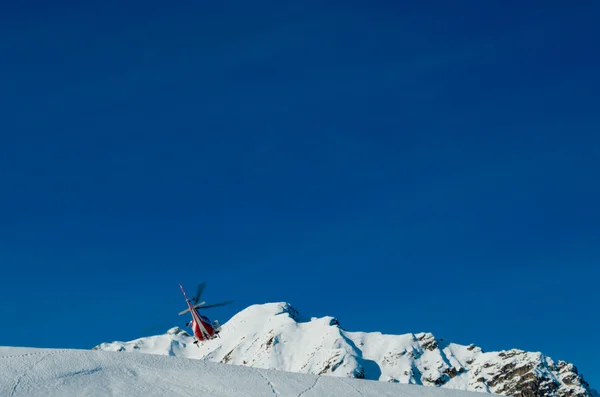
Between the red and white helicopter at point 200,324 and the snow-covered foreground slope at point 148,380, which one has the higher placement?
the red and white helicopter at point 200,324

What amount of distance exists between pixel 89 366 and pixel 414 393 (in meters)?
13.5

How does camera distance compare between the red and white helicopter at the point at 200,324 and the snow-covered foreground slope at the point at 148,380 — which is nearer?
the snow-covered foreground slope at the point at 148,380

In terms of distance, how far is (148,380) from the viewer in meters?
27.1

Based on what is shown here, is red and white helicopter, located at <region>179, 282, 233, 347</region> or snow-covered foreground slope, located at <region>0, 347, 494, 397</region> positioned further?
red and white helicopter, located at <region>179, 282, 233, 347</region>

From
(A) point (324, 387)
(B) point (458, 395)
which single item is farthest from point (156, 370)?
(B) point (458, 395)

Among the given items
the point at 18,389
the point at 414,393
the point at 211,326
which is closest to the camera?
the point at 18,389

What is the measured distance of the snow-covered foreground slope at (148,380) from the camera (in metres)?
25.4

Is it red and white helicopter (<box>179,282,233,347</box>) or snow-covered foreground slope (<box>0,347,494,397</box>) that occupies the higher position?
red and white helicopter (<box>179,282,233,347</box>)

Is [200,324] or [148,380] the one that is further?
[200,324]

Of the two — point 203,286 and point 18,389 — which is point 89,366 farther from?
point 203,286

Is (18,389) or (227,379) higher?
(227,379)

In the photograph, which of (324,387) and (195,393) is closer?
(195,393)

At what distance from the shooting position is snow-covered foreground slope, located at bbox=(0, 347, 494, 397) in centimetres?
2544

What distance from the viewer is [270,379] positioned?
29.0 metres
